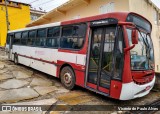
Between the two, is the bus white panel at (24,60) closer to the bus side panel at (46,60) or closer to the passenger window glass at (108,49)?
the bus side panel at (46,60)

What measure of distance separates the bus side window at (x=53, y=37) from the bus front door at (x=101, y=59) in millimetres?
2266

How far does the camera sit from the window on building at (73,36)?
22.5 ft

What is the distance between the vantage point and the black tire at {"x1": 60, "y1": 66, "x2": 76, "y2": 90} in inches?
286

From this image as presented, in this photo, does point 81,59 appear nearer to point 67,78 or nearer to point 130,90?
point 67,78

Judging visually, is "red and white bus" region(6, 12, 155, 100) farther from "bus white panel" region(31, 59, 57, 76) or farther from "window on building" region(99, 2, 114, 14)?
"window on building" region(99, 2, 114, 14)

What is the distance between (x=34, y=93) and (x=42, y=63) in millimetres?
2730

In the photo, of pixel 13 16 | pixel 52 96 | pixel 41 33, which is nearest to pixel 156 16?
pixel 41 33

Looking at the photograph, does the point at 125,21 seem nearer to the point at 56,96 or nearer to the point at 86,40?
the point at 86,40

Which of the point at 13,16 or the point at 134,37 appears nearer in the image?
the point at 134,37

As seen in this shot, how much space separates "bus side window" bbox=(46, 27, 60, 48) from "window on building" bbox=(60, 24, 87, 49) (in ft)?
1.38

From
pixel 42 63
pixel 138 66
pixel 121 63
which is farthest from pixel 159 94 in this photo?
pixel 42 63

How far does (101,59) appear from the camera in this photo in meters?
5.99

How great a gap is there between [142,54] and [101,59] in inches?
52.1

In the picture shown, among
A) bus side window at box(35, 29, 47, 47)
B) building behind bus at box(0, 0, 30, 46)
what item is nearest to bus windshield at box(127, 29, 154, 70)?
bus side window at box(35, 29, 47, 47)
